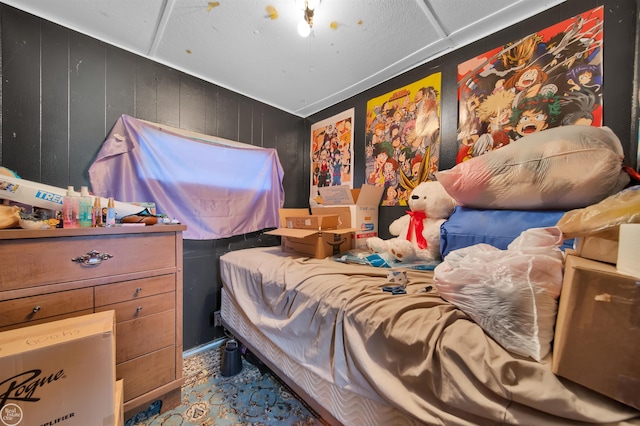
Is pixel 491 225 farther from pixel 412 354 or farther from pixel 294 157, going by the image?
pixel 294 157

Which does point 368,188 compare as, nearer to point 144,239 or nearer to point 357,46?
point 357,46

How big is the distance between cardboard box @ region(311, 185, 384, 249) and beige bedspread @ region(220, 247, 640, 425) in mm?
523

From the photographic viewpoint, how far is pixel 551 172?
33.6 inches

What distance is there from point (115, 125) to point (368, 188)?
1756 millimetres

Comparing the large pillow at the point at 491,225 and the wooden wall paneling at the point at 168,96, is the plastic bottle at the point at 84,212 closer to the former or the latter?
the wooden wall paneling at the point at 168,96

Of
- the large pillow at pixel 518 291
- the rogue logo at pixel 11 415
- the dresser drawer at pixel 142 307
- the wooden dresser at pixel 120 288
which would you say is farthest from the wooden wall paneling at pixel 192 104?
the large pillow at pixel 518 291

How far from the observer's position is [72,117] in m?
1.35

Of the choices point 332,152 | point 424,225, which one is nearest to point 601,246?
point 424,225

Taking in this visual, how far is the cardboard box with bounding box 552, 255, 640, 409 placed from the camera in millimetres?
424

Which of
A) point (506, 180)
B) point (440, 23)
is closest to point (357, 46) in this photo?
point (440, 23)

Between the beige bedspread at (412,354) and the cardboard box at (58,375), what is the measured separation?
65 centimetres

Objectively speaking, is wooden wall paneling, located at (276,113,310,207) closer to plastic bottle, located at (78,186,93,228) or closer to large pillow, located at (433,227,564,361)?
plastic bottle, located at (78,186,93,228)

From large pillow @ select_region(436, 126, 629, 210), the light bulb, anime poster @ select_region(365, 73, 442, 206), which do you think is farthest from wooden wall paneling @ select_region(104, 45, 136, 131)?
large pillow @ select_region(436, 126, 629, 210)

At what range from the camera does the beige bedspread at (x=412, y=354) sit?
49 centimetres
